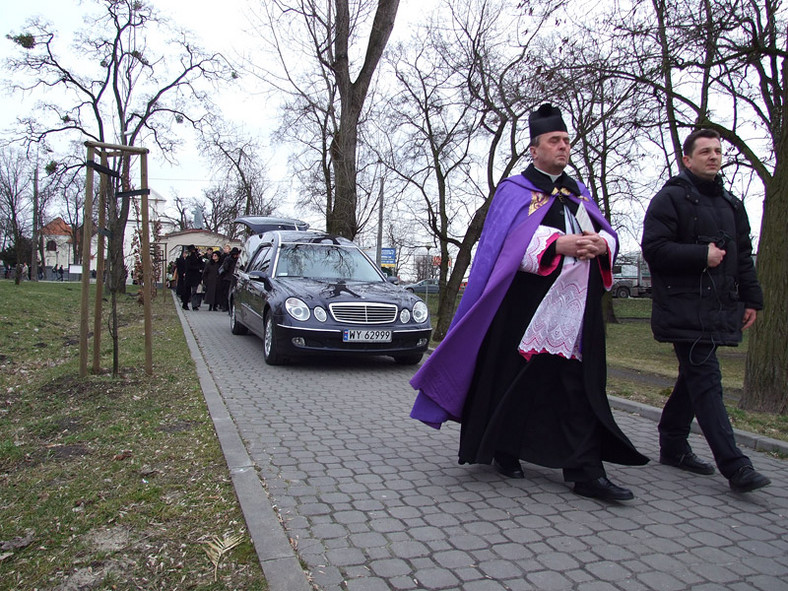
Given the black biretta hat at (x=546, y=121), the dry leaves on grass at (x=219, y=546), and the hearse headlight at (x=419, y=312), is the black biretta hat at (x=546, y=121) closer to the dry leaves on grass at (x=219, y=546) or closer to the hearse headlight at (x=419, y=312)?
the dry leaves on grass at (x=219, y=546)

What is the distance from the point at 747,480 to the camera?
372cm

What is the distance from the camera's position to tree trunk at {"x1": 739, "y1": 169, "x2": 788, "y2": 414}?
21.4 feet

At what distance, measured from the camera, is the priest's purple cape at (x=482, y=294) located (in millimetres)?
3836

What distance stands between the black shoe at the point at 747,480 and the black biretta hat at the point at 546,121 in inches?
86.4

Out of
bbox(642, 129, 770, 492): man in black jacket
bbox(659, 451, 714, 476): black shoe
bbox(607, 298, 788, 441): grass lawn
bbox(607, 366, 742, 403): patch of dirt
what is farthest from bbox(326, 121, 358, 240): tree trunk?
bbox(642, 129, 770, 492): man in black jacket

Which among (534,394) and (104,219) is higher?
(104,219)

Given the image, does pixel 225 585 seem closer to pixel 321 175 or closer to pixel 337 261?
pixel 337 261

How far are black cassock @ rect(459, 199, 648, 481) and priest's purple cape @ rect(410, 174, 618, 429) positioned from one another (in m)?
0.07

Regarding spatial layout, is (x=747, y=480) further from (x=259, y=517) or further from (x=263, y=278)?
(x=263, y=278)

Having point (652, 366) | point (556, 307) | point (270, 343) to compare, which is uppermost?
point (556, 307)

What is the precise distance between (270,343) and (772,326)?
583cm

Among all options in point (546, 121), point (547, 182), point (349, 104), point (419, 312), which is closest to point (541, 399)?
point (547, 182)

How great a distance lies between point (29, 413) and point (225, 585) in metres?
4.40

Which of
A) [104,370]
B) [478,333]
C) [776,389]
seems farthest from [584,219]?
[104,370]
